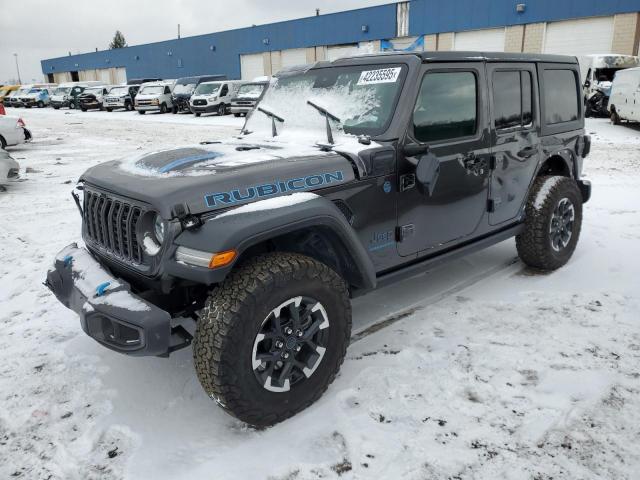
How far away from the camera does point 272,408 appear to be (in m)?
2.69

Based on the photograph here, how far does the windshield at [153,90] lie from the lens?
2801cm

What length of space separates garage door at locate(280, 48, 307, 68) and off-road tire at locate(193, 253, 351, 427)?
117ft

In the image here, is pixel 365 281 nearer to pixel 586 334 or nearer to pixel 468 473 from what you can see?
pixel 468 473

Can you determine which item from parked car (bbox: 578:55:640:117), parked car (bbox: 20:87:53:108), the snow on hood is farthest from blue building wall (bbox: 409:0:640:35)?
parked car (bbox: 20:87:53:108)

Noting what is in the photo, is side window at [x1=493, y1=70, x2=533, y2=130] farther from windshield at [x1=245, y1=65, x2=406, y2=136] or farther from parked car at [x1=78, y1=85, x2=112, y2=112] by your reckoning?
parked car at [x1=78, y1=85, x2=112, y2=112]

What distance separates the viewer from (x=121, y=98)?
30578mm

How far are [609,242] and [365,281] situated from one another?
3682mm

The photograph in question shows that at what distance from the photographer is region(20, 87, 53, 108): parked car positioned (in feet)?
124

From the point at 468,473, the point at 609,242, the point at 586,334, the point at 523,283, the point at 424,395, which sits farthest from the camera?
the point at 609,242

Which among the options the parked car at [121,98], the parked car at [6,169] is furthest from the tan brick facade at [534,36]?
the parked car at [6,169]

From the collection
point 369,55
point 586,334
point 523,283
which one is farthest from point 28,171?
point 586,334

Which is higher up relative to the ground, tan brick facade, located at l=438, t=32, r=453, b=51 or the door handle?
tan brick facade, located at l=438, t=32, r=453, b=51

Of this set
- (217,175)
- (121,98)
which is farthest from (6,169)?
(121,98)

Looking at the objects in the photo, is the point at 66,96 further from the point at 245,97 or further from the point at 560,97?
the point at 560,97
